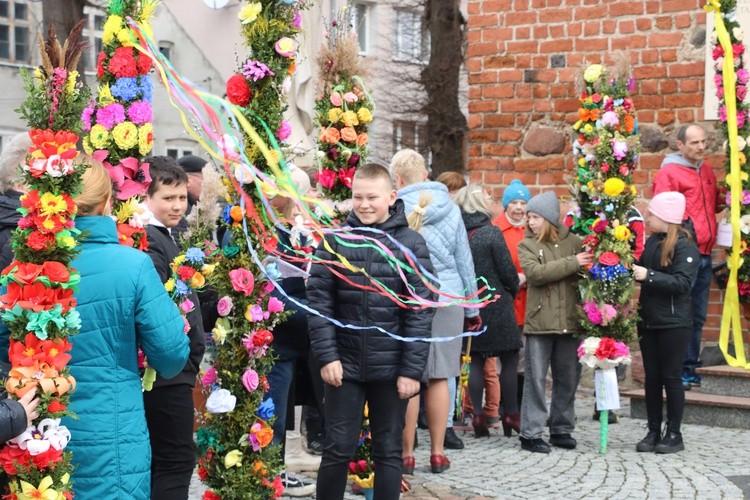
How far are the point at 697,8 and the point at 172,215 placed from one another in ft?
22.9

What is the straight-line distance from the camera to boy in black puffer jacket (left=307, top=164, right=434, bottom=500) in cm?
587

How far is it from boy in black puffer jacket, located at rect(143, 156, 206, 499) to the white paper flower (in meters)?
0.78

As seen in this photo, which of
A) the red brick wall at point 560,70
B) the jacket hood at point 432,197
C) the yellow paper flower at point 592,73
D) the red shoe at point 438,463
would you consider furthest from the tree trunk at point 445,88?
the red shoe at point 438,463

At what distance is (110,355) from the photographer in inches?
165

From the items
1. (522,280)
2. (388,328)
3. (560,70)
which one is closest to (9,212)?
(388,328)

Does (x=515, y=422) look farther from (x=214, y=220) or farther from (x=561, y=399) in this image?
(x=214, y=220)

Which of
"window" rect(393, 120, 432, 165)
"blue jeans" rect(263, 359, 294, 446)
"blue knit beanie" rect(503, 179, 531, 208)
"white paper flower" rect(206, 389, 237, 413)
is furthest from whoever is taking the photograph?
"window" rect(393, 120, 432, 165)

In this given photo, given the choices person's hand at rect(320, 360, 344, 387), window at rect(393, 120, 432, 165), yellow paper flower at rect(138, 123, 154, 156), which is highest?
window at rect(393, 120, 432, 165)

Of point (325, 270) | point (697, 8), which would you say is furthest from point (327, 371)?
point (697, 8)

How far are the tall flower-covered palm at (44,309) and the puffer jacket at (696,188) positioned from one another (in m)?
6.89

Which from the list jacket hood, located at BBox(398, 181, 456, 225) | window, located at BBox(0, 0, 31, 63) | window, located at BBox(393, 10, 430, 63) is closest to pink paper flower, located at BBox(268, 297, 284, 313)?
jacket hood, located at BBox(398, 181, 456, 225)

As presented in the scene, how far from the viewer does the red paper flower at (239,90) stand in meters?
6.21

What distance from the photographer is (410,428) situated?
773 centimetres

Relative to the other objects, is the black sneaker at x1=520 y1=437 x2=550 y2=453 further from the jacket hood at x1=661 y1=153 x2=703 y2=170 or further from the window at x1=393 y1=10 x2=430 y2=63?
the window at x1=393 y1=10 x2=430 y2=63
